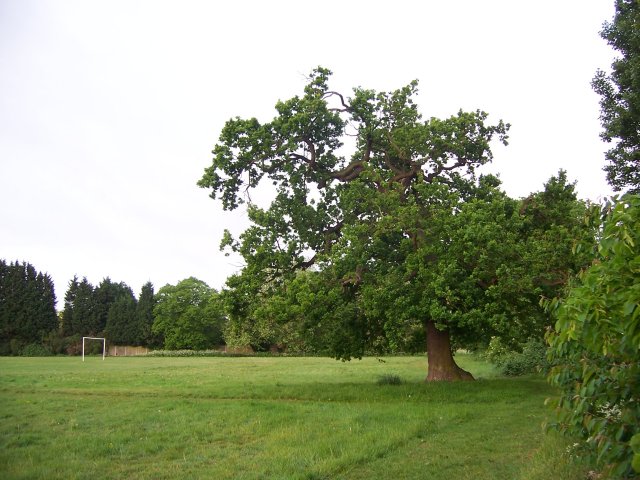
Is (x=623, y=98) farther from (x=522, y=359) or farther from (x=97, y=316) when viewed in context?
(x=97, y=316)

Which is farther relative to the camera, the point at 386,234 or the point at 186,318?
the point at 186,318

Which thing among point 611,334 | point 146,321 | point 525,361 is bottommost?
point 525,361

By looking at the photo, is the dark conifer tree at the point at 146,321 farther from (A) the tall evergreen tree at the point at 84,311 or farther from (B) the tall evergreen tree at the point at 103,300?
(A) the tall evergreen tree at the point at 84,311

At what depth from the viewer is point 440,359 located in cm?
2034

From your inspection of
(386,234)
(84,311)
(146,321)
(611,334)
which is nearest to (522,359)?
(386,234)

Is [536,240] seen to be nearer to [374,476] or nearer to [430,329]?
[430,329]

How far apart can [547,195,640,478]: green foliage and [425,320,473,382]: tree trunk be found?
622 inches

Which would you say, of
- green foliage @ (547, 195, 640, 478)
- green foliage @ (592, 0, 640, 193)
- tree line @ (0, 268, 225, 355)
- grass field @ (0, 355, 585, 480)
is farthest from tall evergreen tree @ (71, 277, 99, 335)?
green foliage @ (547, 195, 640, 478)

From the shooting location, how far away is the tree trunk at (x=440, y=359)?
792 inches

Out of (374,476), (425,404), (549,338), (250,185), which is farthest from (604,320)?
(250,185)

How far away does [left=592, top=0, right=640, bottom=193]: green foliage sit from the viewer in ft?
44.7

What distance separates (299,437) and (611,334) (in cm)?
798

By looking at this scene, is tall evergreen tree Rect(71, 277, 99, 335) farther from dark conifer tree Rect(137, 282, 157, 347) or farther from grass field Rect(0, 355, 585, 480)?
grass field Rect(0, 355, 585, 480)

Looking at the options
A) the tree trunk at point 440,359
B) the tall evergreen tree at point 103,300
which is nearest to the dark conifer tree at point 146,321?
the tall evergreen tree at point 103,300
